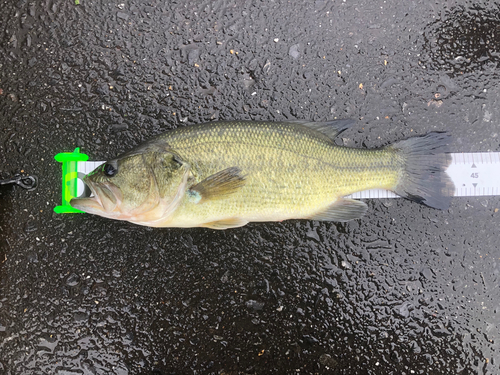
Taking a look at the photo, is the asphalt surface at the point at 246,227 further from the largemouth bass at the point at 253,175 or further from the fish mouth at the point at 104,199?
the fish mouth at the point at 104,199

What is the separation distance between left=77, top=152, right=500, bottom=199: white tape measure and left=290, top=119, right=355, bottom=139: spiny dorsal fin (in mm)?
627

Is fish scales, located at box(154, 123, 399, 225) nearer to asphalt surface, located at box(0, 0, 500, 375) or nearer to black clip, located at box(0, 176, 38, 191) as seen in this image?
asphalt surface, located at box(0, 0, 500, 375)

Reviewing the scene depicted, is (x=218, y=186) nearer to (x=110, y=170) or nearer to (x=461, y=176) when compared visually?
(x=110, y=170)

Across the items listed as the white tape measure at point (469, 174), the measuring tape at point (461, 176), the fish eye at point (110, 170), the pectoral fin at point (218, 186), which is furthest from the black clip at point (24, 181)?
A: the pectoral fin at point (218, 186)

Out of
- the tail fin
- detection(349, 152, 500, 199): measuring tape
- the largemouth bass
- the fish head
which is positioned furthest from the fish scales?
detection(349, 152, 500, 199): measuring tape

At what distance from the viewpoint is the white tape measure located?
2664 mm

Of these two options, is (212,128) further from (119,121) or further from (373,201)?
(373,201)

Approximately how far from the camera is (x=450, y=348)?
2.71m

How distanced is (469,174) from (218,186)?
229 centimetres

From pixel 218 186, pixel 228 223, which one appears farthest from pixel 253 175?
pixel 228 223

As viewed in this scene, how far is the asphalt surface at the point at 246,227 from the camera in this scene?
105 inches

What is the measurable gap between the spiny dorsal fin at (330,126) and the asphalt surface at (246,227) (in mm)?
266

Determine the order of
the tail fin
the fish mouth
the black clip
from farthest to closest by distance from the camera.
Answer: the black clip < the tail fin < the fish mouth

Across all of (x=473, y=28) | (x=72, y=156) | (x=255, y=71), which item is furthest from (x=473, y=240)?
(x=72, y=156)
